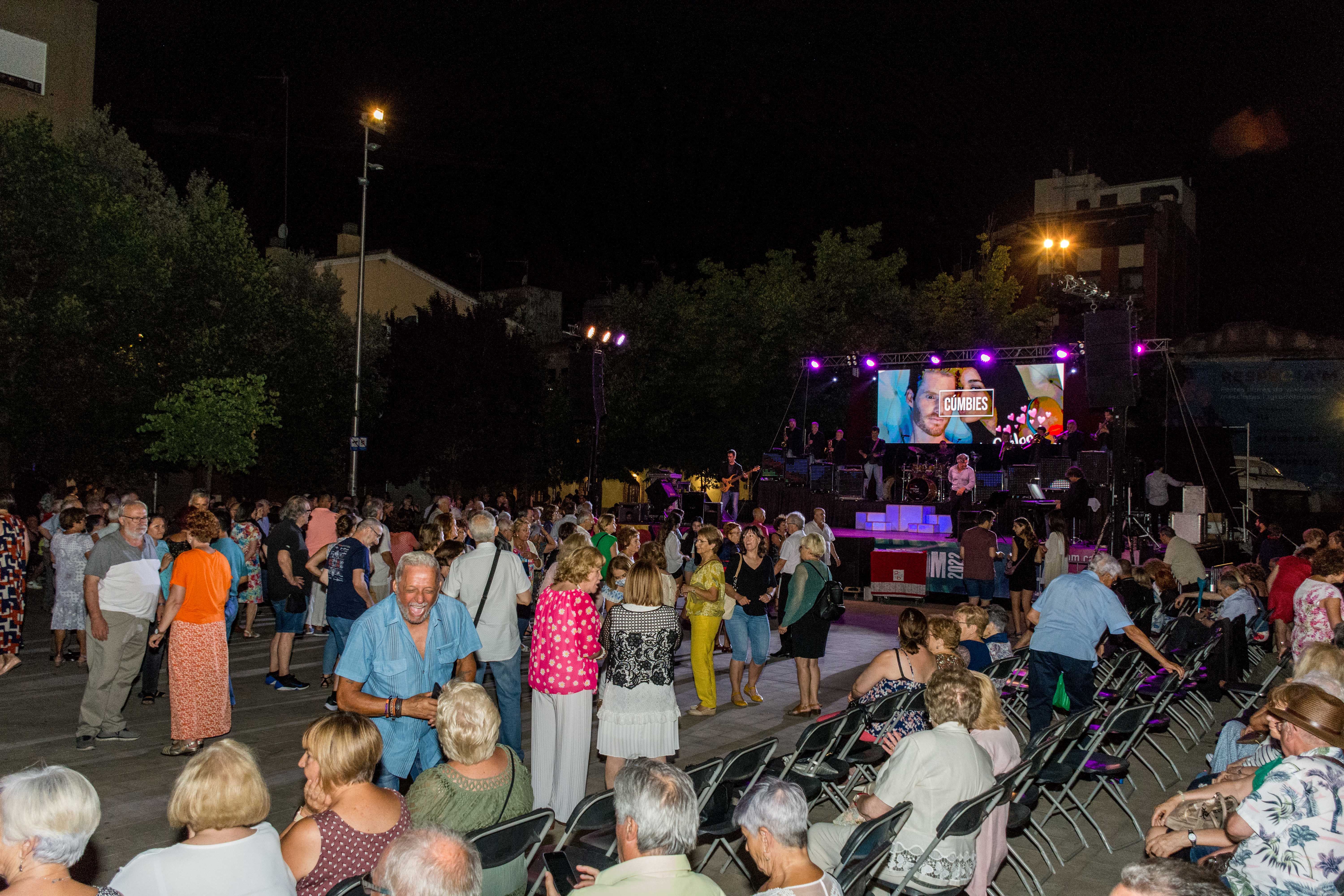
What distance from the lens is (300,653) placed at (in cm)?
1044

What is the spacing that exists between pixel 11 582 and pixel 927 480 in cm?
1603

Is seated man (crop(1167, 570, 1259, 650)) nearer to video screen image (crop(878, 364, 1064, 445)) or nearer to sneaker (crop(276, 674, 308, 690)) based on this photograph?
sneaker (crop(276, 674, 308, 690))

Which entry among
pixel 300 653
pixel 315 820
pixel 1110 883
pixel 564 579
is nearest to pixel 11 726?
pixel 300 653

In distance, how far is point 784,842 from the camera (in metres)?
2.72

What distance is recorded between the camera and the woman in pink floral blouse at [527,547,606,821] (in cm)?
520

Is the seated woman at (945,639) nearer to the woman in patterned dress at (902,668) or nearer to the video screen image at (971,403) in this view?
the woman in patterned dress at (902,668)

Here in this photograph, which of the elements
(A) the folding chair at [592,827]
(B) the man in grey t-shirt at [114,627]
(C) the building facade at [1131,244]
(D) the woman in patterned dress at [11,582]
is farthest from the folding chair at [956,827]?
(C) the building facade at [1131,244]

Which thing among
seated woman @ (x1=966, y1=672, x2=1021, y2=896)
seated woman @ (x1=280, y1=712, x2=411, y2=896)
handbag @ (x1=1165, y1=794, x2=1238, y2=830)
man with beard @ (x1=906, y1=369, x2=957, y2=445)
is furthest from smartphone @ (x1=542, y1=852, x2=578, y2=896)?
man with beard @ (x1=906, y1=369, x2=957, y2=445)

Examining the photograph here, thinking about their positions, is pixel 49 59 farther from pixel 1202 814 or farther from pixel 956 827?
pixel 1202 814

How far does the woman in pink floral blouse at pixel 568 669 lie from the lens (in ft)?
17.0

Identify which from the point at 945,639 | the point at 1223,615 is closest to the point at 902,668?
the point at 945,639

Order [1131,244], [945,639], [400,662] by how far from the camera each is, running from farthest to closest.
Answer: [1131,244]
[945,639]
[400,662]

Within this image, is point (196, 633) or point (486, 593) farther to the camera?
point (196, 633)

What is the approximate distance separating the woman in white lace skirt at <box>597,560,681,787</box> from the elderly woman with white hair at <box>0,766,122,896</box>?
317 centimetres
